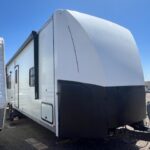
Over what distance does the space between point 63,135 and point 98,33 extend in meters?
2.19

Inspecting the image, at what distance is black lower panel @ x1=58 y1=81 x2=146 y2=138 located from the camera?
409 cm

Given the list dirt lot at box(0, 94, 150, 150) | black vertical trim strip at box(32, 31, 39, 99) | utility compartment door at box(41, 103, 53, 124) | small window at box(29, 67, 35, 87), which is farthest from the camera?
small window at box(29, 67, 35, 87)

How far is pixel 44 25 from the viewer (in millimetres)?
5098

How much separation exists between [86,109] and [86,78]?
0.60 metres

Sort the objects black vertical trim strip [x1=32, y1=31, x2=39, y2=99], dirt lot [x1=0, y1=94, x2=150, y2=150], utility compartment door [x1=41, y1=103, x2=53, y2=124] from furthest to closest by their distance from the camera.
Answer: black vertical trim strip [x1=32, y1=31, x2=39, y2=99] < dirt lot [x1=0, y1=94, x2=150, y2=150] < utility compartment door [x1=41, y1=103, x2=53, y2=124]

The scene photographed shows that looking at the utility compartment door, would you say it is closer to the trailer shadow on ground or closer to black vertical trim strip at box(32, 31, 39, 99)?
the trailer shadow on ground

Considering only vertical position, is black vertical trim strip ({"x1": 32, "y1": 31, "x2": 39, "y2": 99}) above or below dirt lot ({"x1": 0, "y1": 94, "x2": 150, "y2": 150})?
above

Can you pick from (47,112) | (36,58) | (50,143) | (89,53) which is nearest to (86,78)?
(89,53)

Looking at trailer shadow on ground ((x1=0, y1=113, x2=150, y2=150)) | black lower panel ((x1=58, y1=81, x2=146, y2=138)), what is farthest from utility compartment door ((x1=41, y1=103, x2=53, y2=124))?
trailer shadow on ground ((x1=0, y1=113, x2=150, y2=150))

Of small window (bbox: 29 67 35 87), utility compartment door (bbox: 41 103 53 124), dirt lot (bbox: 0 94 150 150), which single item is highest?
small window (bbox: 29 67 35 87)

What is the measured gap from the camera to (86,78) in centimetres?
418

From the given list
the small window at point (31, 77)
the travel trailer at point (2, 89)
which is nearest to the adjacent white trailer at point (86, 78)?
the small window at point (31, 77)

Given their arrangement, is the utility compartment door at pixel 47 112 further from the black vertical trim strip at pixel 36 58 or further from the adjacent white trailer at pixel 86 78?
the black vertical trim strip at pixel 36 58

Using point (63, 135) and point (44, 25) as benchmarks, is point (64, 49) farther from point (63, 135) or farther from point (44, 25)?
point (63, 135)
